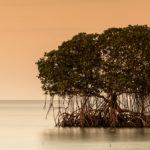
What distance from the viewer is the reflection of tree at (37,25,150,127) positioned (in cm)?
2792

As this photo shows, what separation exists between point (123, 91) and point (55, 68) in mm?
3121

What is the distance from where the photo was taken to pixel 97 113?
29.2 m

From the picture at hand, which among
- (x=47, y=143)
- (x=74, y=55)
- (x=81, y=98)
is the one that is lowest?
(x=47, y=143)

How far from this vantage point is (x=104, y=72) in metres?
28.3

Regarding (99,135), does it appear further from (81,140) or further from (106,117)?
(106,117)

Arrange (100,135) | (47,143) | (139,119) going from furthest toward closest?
(139,119) < (100,135) < (47,143)

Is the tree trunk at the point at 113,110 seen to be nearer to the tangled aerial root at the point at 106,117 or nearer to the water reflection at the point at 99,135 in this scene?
the tangled aerial root at the point at 106,117

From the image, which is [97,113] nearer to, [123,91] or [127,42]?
[123,91]

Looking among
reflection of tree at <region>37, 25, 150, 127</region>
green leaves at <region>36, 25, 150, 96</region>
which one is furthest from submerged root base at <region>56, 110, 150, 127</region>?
green leaves at <region>36, 25, 150, 96</region>

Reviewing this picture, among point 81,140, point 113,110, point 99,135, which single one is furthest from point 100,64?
point 81,140

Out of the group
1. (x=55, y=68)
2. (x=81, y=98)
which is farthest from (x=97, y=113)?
(x=55, y=68)

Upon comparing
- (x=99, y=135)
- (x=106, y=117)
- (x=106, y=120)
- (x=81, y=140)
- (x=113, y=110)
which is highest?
(x=113, y=110)

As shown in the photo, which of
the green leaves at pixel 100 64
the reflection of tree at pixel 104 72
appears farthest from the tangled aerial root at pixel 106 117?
the green leaves at pixel 100 64

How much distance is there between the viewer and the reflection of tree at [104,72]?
27.9m
